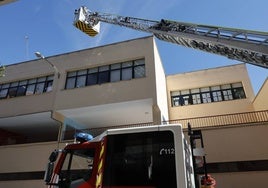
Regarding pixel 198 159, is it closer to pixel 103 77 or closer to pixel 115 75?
pixel 115 75

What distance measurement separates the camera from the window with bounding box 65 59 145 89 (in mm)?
15227

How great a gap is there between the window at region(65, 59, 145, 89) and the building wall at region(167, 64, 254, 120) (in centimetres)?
559

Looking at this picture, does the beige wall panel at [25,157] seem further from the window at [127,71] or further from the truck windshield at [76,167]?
the truck windshield at [76,167]

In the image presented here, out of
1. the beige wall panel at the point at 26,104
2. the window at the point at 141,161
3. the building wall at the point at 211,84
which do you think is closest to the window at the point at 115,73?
the beige wall panel at the point at 26,104

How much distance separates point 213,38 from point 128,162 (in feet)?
23.8

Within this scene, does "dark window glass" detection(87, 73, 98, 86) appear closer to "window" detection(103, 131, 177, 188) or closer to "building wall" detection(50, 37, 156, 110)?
"building wall" detection(50, 37, 156, 110)

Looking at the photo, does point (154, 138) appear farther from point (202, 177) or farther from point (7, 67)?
point (7, 67)

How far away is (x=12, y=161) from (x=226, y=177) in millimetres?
13698

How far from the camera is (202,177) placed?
521 cm

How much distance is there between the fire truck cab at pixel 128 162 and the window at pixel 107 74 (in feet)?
33.5

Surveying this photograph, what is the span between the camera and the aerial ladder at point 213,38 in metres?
8.22

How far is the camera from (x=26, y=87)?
18.2 metres

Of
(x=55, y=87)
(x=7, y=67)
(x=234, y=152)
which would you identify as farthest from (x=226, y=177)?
(x=7, y=67)

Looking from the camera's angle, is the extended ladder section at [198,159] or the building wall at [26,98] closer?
the extended ladder section at [198,159]
